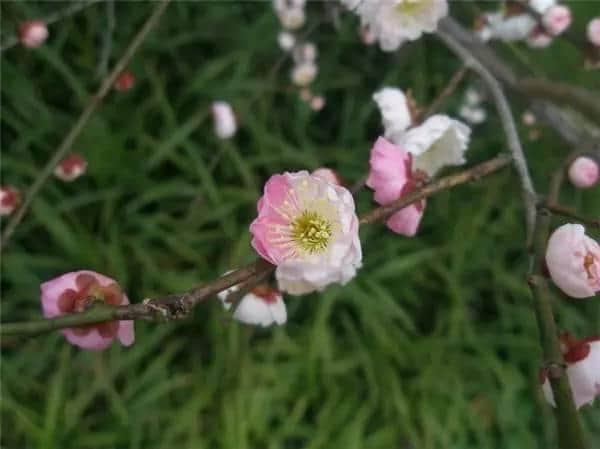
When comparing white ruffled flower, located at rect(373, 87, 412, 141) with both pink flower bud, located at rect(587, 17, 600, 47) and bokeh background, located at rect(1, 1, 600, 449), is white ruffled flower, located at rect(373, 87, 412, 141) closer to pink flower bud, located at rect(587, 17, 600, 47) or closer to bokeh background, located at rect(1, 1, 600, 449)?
pink flower bud, located at rect(587, 17, 600, 47)

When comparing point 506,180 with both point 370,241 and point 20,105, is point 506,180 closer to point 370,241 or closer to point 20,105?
point 370,241

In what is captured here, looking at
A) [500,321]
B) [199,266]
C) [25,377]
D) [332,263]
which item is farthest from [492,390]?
[332,263]

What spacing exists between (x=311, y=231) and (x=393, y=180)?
90 millimetres

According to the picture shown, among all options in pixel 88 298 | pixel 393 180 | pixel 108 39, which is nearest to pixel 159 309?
pixel 88 298

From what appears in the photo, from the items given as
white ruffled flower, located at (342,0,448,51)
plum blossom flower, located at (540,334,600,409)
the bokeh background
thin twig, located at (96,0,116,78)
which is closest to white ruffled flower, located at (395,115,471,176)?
white ruffled flower, located at (342,0,448,51)

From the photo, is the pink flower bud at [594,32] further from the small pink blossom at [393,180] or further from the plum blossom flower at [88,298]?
the plum blossom flower at [88,298]

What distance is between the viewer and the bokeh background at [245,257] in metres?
1.38

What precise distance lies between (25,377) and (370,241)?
2.22ft

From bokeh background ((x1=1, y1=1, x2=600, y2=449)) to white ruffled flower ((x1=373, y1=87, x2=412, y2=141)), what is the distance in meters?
0.47

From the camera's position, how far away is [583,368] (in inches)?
26.5

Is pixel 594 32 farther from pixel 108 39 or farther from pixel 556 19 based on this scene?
pixel 108 39

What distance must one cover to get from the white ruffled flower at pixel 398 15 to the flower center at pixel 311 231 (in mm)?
292

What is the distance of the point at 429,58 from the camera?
165 centimetres

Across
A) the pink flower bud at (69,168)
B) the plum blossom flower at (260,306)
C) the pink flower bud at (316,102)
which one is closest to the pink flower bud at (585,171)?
the plum blossom flower at (260,306)
